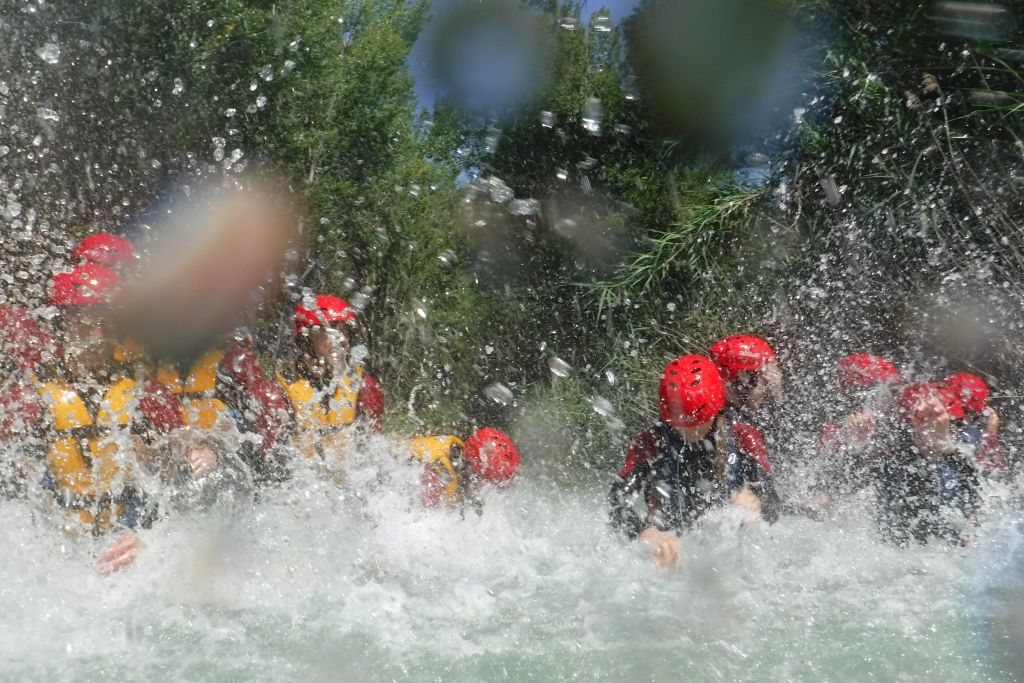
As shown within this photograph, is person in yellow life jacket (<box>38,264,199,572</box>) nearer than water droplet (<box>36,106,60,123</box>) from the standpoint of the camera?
Yes

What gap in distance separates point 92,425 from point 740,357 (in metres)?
2.25

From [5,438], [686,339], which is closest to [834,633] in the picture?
[5,438]

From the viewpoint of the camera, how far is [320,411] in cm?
337

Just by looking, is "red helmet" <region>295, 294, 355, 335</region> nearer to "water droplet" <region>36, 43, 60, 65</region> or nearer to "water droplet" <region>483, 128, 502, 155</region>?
"water droplet" <region>36, 43, 60, 65</region>

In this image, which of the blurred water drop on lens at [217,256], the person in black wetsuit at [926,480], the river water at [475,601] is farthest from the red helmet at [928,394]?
the blurred water drop on lens at [217,256]

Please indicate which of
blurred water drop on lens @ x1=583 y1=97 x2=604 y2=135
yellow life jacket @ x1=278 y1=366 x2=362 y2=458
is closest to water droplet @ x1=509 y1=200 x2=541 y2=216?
blurred water drop on lens @ x1=583 y1=97 x2=604 y2=135

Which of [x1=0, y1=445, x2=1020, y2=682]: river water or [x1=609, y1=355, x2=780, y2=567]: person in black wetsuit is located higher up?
[x1=609, y1=355, x2=780, y2=567]: person in black wetsuit

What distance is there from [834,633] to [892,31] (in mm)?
6384

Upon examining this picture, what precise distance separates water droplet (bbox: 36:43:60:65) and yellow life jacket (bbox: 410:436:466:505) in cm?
626

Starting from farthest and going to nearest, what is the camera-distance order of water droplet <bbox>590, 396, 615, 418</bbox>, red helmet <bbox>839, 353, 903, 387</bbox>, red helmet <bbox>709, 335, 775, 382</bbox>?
water droplet <bbox>590, 396, 615, 418</bbox>
red helmet <bbox>839, 353, 903, 387</bbox>
red helmet <bbox>709, 335, 775, 382</bbox>

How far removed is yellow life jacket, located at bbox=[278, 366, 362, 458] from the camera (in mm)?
3336

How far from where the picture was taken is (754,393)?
283cm

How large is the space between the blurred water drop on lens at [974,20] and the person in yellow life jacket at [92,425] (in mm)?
6311

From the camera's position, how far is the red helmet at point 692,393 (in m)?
2.48
